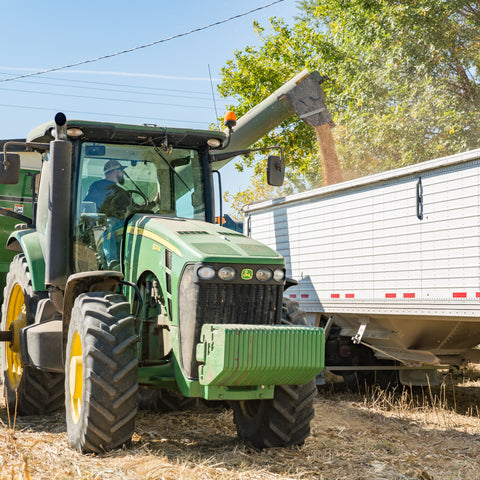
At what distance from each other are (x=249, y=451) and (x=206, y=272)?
1.55 m

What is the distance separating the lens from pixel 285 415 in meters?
5.16

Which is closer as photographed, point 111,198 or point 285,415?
point 285,415

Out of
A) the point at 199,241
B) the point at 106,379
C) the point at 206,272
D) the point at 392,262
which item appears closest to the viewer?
the point at 106,379

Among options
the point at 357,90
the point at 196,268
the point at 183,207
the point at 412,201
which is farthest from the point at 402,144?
the point at 196,268

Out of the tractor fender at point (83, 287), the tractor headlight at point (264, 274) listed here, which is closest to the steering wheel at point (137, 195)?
the tractor fender at point (83, 287)

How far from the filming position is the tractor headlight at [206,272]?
4.83m

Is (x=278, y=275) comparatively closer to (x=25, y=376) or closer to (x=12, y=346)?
(x=25, y=376)

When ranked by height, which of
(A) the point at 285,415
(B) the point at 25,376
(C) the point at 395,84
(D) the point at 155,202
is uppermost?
(C) the point at 395,84

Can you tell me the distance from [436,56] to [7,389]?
14.5 metres

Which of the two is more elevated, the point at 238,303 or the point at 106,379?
the point at 238,303

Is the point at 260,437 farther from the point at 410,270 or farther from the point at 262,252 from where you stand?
the point at 410,270

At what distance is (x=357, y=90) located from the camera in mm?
18859

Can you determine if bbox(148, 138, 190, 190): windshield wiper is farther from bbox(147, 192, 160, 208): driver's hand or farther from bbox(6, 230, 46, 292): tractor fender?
bbox(6, 230, 46, 292): tractor fender

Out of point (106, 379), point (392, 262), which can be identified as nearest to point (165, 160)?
point (106, 379)
